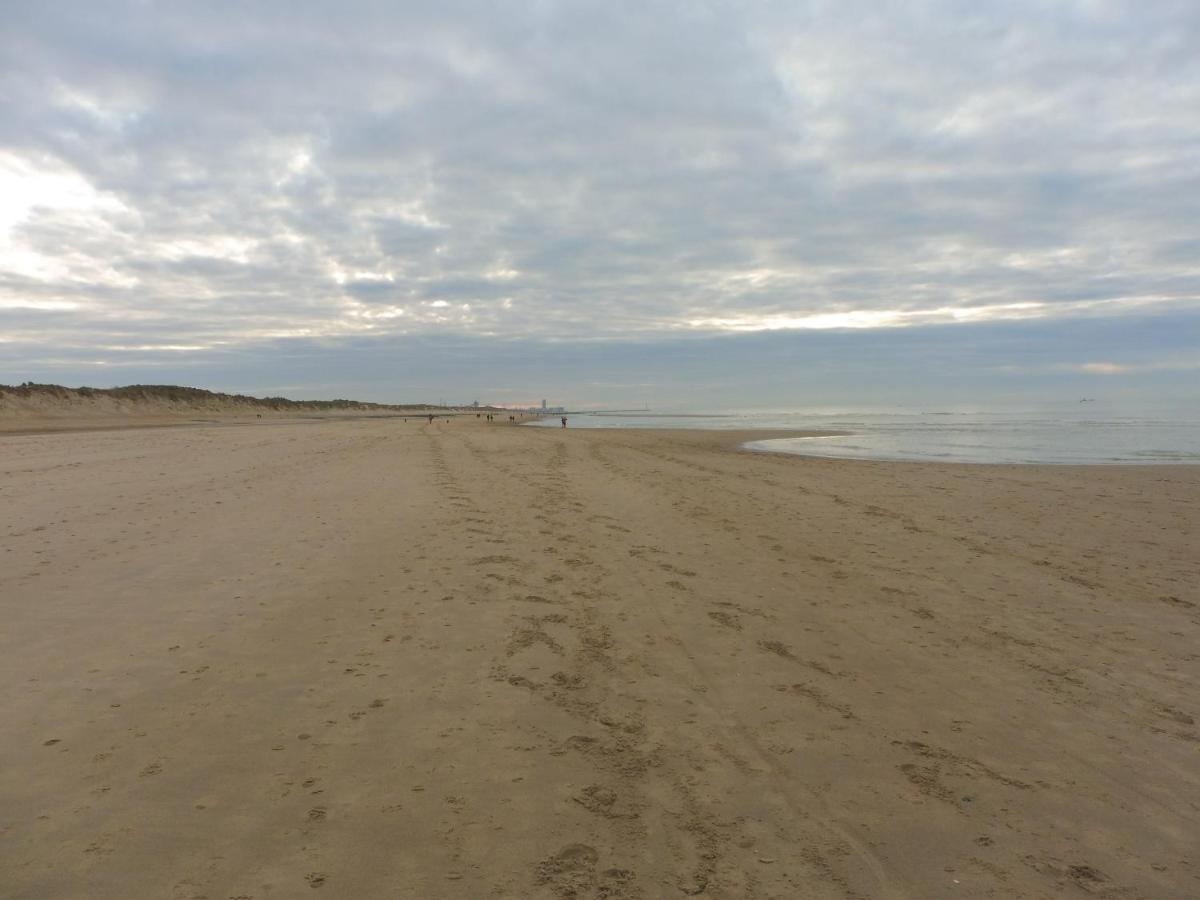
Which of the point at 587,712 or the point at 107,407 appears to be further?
the point at 107,407

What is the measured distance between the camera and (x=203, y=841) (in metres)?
3.35

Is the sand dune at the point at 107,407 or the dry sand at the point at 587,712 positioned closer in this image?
the dry sand at the point at 587,712

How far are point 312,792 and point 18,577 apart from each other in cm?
674

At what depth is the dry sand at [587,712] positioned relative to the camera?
330 centimetres

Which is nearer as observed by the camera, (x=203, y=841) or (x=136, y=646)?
(x=203, y=841)

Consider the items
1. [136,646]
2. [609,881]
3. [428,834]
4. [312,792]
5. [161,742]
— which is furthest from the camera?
[136,646]

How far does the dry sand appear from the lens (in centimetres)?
330

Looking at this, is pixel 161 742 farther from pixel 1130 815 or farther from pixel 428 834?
pixel 1130 815

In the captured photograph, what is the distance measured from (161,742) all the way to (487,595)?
12.2 feet

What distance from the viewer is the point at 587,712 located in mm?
4910

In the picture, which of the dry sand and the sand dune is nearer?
the dry sand

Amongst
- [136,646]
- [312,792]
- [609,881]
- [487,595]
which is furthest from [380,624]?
[609,881]

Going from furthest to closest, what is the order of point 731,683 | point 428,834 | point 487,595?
point 487,595 < point 731,683 < point 428,834

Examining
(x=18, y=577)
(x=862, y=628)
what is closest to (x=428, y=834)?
(x=862, y=628)
